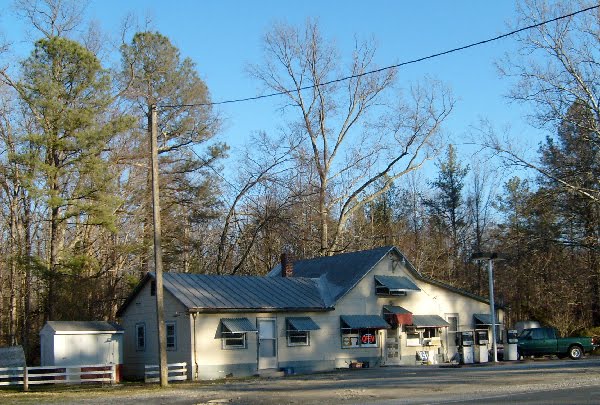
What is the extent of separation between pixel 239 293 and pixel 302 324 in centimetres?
297

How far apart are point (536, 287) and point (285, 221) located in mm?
17355

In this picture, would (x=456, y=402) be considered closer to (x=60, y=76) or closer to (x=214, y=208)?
(x=60, y=76)

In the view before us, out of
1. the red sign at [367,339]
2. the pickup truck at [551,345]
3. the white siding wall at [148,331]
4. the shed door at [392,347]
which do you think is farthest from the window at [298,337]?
the pickup truck at [551,345]

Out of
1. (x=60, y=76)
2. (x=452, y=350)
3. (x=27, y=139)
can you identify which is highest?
(x=60, y=76)

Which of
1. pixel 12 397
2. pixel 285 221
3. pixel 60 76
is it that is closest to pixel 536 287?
pixel 285 221

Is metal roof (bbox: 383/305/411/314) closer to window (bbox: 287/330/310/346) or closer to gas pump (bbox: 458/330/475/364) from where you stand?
gas pump (bbox: 458/330/475/364)

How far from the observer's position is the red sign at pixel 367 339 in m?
32.8

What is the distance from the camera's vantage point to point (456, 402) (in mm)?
16609

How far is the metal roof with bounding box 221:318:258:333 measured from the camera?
2825 cm

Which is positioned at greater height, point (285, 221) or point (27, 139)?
point (27, 139)

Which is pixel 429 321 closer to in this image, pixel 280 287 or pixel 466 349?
pixel 466 349

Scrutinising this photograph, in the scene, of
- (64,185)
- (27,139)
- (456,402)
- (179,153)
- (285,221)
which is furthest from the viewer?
(285,221)

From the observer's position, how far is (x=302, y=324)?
30.5 meters

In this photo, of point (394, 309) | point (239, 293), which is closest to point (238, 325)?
point (239, 293)
